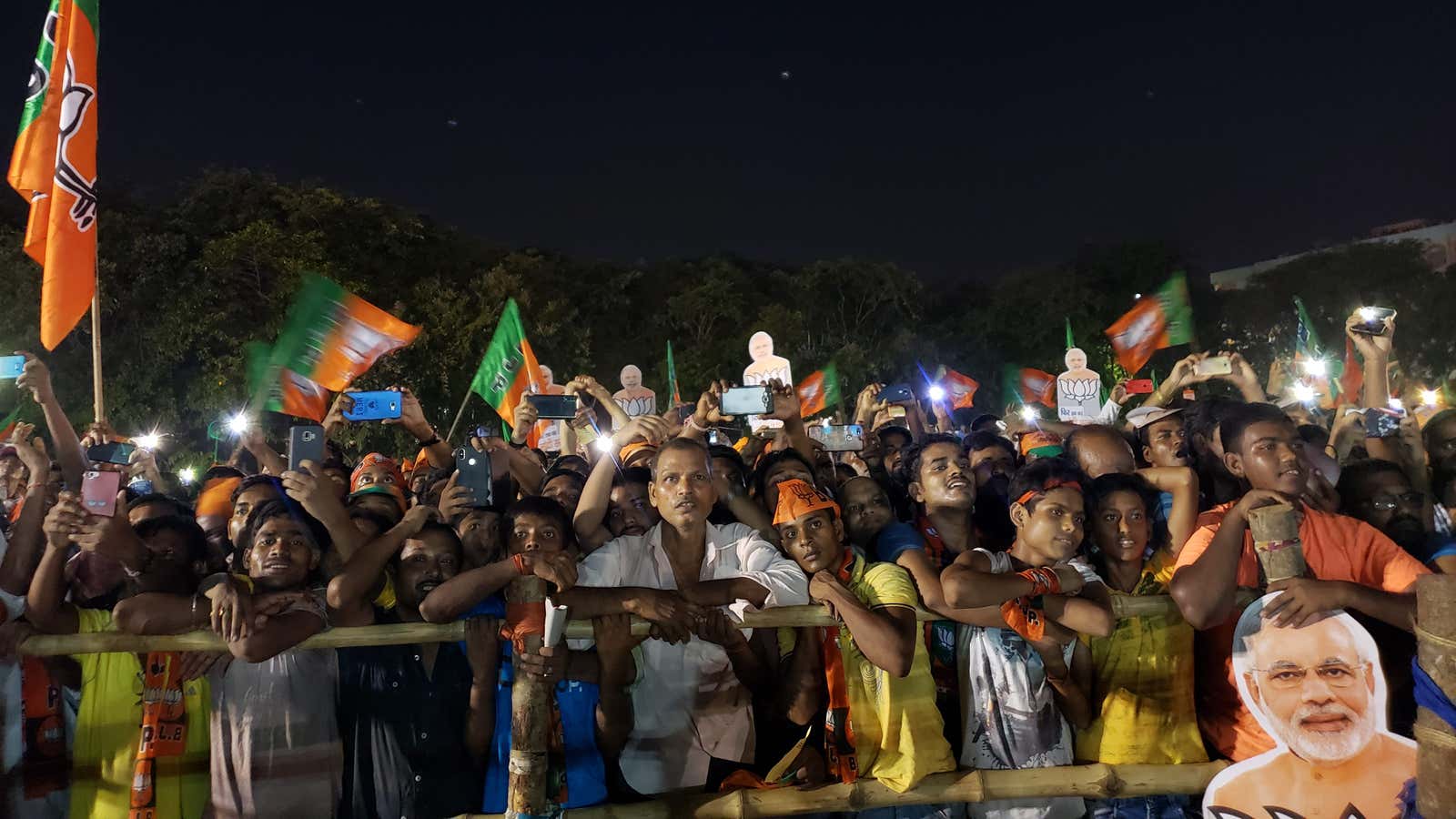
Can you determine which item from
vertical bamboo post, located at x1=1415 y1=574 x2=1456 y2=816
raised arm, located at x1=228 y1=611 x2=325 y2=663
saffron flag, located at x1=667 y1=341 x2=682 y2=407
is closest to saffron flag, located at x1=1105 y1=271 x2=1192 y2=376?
saffron flag, located at x1=667 y1=341 x2=682 y2=407

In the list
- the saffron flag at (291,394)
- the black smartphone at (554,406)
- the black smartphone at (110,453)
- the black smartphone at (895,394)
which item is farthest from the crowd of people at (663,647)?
the black smartphone at (895,394)

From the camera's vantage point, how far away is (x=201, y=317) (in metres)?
16.5

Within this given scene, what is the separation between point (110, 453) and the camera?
12.7 feet

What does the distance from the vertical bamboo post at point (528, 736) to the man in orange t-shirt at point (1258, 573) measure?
210 cm

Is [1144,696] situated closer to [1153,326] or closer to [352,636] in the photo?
[352,636]

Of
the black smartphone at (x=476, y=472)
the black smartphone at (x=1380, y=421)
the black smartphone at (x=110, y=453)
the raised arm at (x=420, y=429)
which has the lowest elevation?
the black smartphone at (x=476, y=472)

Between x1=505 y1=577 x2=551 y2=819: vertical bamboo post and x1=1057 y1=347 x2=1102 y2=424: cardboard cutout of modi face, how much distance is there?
4960 mm

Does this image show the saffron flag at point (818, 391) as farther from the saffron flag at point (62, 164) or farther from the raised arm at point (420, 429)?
the saffron flag at point (62, 164)

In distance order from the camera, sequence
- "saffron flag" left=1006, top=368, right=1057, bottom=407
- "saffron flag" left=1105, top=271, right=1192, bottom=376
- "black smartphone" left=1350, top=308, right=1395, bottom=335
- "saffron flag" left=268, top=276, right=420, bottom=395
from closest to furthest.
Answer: "black smartphone" left=1350, top=308, right=1395, bottom=335, "saffron flag" left=268, top=276, right=420, bottom=395, "saffron flag" left=1105, top=271, right=1192, bottom=376, "saffron flag" left=1006, top=368, right=1057, bottom=407

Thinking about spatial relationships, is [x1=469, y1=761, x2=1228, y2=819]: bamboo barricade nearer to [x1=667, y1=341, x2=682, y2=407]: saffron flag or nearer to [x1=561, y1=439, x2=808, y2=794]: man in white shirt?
[x1=561, y1=439, x2=808, y2=794]: man in white shirt

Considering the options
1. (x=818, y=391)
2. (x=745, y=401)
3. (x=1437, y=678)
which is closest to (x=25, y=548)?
(x=745, y=401)

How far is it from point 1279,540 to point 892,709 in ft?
4.42

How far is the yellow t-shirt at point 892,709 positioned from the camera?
10.7 feet

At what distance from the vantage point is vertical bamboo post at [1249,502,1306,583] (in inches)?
119
